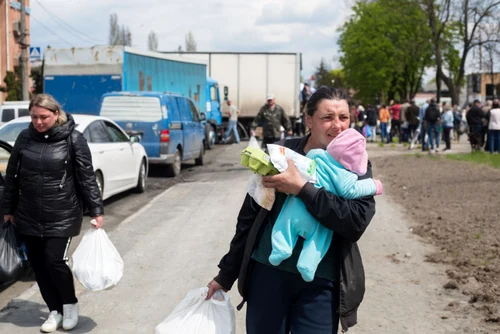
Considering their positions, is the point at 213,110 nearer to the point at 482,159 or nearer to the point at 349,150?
the point at 482,159

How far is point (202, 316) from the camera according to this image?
337cm

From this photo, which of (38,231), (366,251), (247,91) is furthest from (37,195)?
(247,91)

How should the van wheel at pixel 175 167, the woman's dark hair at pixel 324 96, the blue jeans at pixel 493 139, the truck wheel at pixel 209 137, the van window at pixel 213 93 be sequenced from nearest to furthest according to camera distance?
the woman's dark hair at pixel 324 96 → the van wheel at pixel 175 167 → the blue jeans at pixel 493 139 → the truck wheel at pixel 209 137 → the van window at pixel 213 93

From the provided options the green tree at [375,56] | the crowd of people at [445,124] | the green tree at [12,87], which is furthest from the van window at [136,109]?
the green tree at [375,56]

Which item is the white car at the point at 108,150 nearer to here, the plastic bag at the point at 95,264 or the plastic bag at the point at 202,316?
the plastic bag at the point at 95,264

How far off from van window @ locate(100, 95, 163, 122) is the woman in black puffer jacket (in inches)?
406

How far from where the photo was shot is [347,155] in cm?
307

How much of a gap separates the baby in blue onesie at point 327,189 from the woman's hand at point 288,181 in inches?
2.8

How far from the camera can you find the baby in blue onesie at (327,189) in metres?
3.00

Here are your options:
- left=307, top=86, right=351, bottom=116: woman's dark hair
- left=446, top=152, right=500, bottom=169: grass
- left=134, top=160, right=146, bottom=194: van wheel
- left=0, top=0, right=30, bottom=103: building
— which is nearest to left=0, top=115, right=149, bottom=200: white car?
left=134, top=160, right=146, bottom=194: van wheel

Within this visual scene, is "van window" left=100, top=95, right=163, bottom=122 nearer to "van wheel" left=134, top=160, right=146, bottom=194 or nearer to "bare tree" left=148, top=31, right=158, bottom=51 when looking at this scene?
"van wheel" left=134, top=160, right=146, bottom=194

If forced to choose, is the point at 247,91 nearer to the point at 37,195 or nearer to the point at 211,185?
the point at 211,185

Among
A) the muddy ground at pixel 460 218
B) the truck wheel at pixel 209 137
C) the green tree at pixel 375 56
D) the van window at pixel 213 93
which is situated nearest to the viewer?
the muddy ground at pixel 460 218

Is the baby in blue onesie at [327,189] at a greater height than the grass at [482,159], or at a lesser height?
greater
